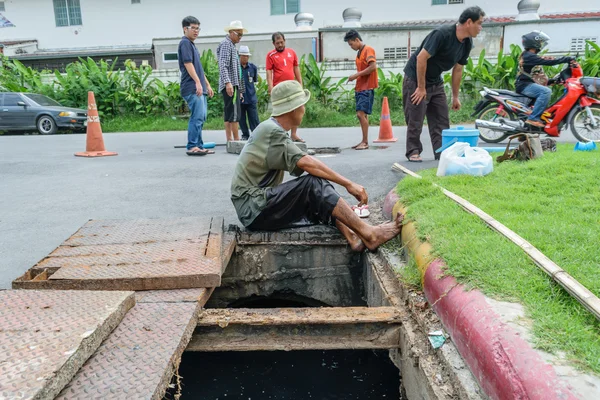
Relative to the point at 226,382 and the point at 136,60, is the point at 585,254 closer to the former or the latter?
the point at 226,382

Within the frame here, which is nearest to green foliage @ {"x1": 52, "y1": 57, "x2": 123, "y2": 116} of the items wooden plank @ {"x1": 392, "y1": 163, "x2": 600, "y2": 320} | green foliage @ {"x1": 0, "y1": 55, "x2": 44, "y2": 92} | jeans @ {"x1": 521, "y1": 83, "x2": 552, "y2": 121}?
green foliage @ {"x1": 0, "y1": 55, "x2": 44, "y2": 92}

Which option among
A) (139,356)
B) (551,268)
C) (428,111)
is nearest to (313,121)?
(428,111)

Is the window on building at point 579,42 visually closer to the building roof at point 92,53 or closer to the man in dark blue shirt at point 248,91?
the man in dark blue shirt at point 248,91

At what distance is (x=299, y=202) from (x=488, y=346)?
1989mm

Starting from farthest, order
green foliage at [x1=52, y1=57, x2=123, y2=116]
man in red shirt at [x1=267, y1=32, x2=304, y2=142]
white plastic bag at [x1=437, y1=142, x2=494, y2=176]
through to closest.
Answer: green foliage at [x1=52, y1=57, x2=123, y2=116] → man in red shirt at [x1=267, y1=32, x2=304, y2=142] → white plastic bag at [x1=437, y1=142, x2=494, y2=176]

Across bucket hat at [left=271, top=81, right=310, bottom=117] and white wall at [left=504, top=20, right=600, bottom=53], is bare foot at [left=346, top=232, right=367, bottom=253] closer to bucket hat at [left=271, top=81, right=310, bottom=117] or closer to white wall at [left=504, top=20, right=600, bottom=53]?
bucket hat at [left=271, top=81, right=310, bottom=117]

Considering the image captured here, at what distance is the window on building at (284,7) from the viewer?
68.9 feet

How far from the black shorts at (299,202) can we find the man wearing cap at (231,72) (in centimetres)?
448

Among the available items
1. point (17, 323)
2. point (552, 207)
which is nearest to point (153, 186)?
point (17, 323)

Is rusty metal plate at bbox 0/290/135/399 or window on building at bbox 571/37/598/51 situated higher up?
window on building at bbox 571/37/598/51

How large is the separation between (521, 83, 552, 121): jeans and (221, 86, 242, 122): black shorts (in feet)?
15.0

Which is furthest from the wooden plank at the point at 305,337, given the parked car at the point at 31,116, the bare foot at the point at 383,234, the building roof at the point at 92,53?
the building roof at the point at 92,53

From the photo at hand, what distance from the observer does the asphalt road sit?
4.30 meters

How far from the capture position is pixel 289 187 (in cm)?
370
